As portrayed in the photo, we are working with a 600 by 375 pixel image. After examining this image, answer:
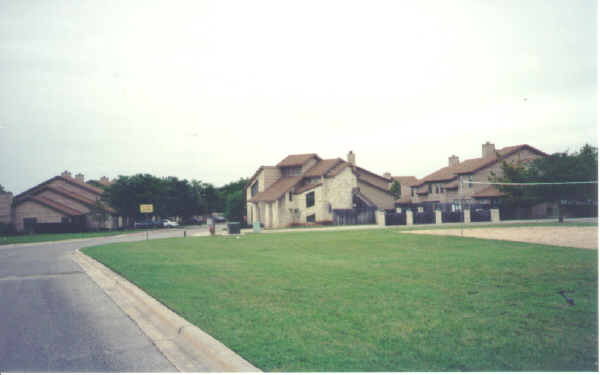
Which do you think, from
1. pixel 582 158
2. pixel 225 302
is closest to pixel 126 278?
pixel 225 302

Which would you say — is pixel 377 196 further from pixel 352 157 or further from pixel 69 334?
pixel 69 334

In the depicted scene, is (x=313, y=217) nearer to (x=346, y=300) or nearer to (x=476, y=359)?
(x=346, y=300)

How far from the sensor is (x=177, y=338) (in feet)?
23.7

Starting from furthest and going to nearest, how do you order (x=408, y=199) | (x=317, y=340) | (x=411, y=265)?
(x=408, y=199) → (x=411, y=265) → (x=317, y=340)

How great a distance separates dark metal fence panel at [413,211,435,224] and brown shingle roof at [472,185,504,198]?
895cm

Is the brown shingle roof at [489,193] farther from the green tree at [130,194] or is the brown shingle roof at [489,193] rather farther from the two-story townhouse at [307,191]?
the green tree at [130,194]

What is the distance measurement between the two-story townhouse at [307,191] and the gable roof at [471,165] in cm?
1028

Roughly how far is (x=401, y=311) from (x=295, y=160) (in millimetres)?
53871

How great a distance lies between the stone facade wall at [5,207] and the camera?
5584cm

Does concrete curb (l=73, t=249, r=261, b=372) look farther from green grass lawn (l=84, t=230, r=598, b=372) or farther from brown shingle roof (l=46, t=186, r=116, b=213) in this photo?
brown shingle roof (l=46, t=186, r=116, b=213)

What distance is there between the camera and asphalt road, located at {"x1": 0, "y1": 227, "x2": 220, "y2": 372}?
19.9 feet

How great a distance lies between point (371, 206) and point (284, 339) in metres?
50.5

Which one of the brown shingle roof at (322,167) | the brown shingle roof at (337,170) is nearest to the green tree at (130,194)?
the brown shingle roof at (322,167)

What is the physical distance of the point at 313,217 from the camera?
55.9 metres
